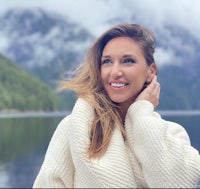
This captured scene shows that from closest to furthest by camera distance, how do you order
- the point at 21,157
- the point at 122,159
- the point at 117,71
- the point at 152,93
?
the point at 122,159 → the point at 117,71 → the point at 152,93 → the point at 21,157

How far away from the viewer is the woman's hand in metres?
3.27

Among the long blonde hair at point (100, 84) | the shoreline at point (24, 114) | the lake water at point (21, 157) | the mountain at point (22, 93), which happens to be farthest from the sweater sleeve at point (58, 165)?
the shoreline at point (24, 114)

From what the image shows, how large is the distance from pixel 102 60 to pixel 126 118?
1.38 feet

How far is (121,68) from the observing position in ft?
10.2

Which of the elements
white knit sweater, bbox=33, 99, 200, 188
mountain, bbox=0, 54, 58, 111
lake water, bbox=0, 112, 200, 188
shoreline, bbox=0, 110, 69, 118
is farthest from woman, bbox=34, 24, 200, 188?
shoreline, bbox=0, 110, 69, 118

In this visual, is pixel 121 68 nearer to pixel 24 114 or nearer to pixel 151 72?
Answer: pixel 151 72

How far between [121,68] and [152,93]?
1.17ft

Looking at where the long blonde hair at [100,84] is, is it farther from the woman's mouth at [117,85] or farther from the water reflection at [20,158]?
the water reflection at [20,158]

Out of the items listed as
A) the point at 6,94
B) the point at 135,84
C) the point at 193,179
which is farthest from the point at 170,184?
the point at 6,94

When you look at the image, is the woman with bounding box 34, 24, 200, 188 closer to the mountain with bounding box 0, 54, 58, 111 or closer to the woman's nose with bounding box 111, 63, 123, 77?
the woman's nose with bounding box 111, 63, 123, 77

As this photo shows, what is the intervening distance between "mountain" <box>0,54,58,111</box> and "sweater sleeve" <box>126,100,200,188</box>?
159 m

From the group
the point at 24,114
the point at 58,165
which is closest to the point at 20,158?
the point at 58,165

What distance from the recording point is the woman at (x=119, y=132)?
2.80 meters

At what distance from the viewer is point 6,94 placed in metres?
165
